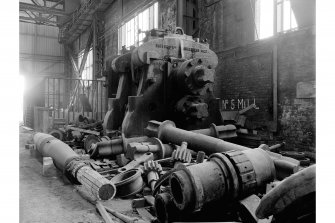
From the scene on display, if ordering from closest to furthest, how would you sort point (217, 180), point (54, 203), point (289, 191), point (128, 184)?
point (289, 191) < point (217, 180) < point (54, 203) < point (128, 184)

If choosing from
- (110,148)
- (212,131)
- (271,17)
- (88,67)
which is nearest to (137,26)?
(88,67)

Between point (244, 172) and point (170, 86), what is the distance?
3.76 m

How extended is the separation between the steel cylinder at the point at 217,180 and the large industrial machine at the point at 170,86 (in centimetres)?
311

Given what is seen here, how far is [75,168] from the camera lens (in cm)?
314

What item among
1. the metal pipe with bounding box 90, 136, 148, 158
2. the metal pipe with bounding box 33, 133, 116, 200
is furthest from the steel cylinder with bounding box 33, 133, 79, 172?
the metal pipe with bounding box 90, 136, 148, 158

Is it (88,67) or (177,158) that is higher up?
(88,67)

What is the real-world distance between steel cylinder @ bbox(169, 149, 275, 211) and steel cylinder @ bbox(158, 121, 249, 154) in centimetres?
105

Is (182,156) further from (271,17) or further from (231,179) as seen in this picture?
(271,17)

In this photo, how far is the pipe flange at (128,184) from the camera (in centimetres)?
289

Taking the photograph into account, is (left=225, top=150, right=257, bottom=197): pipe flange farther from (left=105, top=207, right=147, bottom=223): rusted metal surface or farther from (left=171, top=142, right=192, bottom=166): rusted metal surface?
(left=171, top=142, right=192, bottom=166): rusted metal surface

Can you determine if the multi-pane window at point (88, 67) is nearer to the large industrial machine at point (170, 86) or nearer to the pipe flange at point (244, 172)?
the large industrial machine at point (170, 86)
